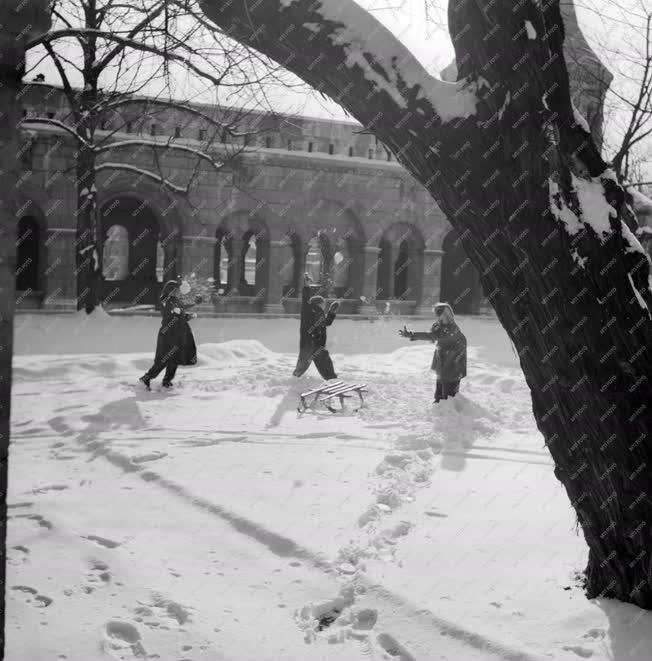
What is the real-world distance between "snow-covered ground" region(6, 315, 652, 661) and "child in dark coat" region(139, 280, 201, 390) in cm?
83

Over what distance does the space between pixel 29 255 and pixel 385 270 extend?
1192cm

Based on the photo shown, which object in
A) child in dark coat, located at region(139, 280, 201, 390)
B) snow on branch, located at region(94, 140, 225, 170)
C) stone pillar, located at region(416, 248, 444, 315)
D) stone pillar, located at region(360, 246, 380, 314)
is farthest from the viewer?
stone pillar, located at region(416, 248, 444, 315)

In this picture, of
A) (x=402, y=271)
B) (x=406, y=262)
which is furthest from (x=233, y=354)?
(x=402, y=271)

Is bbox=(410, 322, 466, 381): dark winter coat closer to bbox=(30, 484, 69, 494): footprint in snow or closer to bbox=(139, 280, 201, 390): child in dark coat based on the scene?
bbox=(139, 280, 201, 390): child in dark coat

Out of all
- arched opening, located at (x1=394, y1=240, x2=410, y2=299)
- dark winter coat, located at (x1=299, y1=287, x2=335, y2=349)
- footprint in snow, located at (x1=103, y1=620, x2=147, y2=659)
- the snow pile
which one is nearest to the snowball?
footprint in snow, located at (x1=103, y1=620, x2=147, y2=659)

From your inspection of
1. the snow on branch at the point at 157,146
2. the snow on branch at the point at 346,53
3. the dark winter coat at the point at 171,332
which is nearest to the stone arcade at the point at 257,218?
the snow on branch at the point at 157,146

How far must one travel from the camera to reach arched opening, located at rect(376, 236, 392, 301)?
2629 cm

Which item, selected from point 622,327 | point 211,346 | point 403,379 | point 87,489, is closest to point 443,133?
point 622,327

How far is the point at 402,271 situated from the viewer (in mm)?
28672

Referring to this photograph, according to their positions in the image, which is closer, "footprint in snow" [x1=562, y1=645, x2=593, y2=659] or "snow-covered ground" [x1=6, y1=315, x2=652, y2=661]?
"footprint in snow" [x1=562, y1=645, x2=593, y2=659]

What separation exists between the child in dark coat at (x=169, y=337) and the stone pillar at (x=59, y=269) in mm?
11342

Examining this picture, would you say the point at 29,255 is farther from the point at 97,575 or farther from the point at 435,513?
the point at 97,575

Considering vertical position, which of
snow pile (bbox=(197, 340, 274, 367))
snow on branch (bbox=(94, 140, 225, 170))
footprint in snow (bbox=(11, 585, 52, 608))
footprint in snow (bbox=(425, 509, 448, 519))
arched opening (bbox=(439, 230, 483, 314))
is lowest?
footprint in snow (bbox=(11, 585, 52, 608))

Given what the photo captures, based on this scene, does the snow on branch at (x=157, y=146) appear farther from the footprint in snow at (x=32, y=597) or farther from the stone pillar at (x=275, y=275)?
the footprint in snow at (x=32, y=597)
